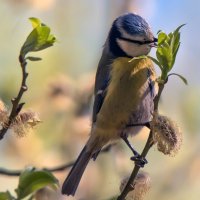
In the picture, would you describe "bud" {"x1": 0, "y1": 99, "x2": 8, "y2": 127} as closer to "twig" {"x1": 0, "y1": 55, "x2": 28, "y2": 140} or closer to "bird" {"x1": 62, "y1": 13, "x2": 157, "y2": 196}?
"twig" {"x1": 0, "y1": 55, "x2": 28, "y2": 140}

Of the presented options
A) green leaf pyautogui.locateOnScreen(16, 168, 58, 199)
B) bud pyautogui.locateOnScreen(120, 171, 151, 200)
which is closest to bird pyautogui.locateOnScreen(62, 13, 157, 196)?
bud pyautogui.locateOnScreen(120, 171, 151, 200)

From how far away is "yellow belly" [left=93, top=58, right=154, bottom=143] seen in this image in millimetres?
2395

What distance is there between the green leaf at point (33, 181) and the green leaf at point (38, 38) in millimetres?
310

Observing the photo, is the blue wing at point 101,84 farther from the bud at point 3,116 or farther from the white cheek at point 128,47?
the bud at point 3,116

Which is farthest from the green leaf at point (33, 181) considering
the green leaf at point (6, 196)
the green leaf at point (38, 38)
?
the green leaf at point (38, 38)

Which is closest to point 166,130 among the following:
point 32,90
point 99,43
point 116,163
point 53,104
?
point 116,163

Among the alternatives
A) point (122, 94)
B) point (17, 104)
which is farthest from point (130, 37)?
point (17, 104)

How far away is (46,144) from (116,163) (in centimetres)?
33

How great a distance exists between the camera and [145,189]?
1599mm

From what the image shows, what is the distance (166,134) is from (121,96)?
900 millimetres

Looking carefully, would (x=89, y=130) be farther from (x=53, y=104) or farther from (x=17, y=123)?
(x=17, y=123)

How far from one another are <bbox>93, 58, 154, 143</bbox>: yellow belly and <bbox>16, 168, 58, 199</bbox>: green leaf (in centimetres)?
109

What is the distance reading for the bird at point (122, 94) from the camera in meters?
2.34

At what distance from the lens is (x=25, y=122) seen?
1.56 m
